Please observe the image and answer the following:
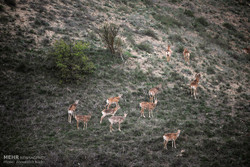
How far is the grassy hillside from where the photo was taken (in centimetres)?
805

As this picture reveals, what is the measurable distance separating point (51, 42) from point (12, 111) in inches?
349

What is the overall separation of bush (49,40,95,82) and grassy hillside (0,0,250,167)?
585 mm

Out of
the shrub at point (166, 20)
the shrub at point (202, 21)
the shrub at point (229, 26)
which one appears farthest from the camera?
the shrub at point (229, 26)

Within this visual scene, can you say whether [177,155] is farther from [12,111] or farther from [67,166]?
[12,111]

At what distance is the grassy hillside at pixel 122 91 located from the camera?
805 cm

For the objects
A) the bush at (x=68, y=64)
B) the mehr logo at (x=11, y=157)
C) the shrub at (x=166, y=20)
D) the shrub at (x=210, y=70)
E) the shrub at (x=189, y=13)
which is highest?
the shrub at (x=189, y=13)

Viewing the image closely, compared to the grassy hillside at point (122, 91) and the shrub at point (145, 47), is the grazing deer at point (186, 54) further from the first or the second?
the shrub at point (145, 47)

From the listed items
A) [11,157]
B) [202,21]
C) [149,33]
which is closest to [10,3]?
[149,33]

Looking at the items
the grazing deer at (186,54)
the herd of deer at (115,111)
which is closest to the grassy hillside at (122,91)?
the herd of deer at (115,111)

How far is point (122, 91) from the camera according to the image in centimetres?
1401

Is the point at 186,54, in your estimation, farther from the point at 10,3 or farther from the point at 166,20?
the point at 10,3

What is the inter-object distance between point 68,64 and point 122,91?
492 centimetres

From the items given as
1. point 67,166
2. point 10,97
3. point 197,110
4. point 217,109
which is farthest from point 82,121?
point 217,109

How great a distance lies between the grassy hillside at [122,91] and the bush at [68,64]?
0.58m
